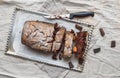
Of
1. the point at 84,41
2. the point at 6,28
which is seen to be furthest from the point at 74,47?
the point at 6,28

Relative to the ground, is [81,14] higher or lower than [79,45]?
higher

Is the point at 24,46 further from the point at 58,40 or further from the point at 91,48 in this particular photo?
the point at 91,48

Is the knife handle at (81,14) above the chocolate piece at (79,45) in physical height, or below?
above

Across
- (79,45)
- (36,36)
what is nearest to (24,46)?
(36,36)

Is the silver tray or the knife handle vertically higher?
the knife handle
